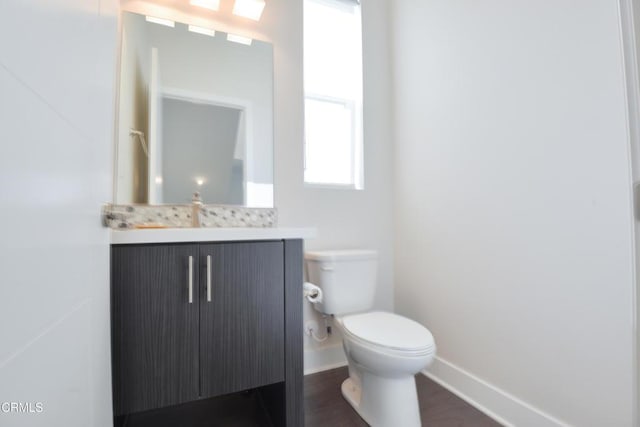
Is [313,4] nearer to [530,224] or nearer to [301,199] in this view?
[301,199]

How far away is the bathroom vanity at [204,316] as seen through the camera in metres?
0.87

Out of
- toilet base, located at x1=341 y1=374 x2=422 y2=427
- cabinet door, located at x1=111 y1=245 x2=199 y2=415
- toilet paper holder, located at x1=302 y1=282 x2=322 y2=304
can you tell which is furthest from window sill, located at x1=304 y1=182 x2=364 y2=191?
toilet base, located at x1=341 y1=374 x2=422 y2=427

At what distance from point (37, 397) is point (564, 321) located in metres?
1.52

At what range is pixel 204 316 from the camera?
3.10 ft

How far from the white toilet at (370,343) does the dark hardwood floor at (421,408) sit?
60mm

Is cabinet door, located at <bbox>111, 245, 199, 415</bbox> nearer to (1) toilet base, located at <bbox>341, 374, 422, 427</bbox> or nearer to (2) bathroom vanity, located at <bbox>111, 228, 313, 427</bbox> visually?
(2) bathroom vanity, located at <bbox>111, 228, 313, 427</bbox>

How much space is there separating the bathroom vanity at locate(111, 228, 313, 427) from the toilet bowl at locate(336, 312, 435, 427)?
12.2 inches

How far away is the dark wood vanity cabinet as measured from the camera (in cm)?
87

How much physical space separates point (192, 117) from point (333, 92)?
3.15 ft

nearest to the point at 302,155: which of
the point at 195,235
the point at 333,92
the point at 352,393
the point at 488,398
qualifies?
the point at 333,92

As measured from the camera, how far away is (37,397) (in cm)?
40

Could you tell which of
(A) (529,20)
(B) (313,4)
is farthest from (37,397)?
(B) (313,4)

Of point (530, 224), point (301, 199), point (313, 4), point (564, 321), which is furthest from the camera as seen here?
point (313, 4)

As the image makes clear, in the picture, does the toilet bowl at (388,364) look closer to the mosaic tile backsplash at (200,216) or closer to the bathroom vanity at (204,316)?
the bathroom vanity at (204,316)
